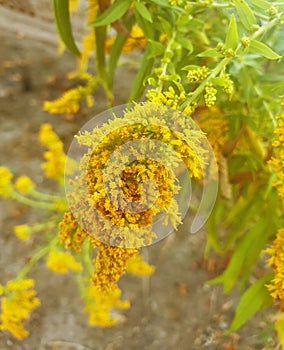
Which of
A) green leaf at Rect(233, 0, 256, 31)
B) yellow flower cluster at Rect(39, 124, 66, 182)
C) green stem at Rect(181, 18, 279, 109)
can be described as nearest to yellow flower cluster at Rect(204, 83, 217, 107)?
green stem at Rect(181, 18, 279, 109)

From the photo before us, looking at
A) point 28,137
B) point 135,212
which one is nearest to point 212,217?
point 135,212

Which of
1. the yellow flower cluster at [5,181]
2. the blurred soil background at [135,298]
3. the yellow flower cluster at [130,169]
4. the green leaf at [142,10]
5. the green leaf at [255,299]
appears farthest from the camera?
the blurred soil background at [135,298]

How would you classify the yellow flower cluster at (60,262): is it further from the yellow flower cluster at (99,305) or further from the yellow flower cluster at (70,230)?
the yellow flower cluster at (70,230)

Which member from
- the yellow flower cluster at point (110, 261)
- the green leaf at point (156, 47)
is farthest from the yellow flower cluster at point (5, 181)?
the yellow flower cluster at point (110, 261)

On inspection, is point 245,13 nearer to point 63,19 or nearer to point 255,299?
point 63,19

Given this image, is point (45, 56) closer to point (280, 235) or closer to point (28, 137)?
point (28, 137)

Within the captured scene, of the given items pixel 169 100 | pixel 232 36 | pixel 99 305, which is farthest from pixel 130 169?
pixel 99 305
